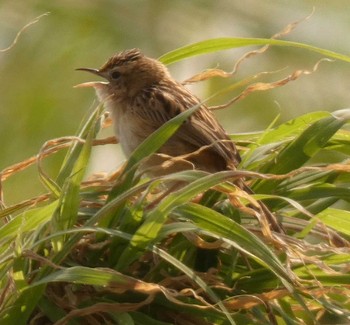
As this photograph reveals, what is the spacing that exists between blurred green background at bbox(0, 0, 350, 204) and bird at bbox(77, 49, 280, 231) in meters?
0.17

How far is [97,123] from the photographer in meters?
3.11

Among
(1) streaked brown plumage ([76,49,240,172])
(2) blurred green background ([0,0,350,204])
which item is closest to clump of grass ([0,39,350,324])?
(1) streaked brown plumage ([76,49,240,172])

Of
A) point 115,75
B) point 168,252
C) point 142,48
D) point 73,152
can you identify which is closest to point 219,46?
point 73,152

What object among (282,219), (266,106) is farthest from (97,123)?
(266,106)

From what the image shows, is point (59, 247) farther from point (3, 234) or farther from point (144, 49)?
point (144, 49)

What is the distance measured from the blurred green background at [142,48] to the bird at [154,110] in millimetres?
168

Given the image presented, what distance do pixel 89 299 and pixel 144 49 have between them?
221 centimetres

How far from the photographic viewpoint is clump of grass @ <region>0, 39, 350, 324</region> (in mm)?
2471

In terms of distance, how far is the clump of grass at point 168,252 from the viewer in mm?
2471

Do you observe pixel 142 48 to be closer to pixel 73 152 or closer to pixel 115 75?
pixel 115 75

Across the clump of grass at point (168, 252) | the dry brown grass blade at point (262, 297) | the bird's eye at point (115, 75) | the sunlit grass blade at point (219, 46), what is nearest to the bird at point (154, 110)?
the bird's eye at point (115, 75)

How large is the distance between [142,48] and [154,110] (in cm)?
74

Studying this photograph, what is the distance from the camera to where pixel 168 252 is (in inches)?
104

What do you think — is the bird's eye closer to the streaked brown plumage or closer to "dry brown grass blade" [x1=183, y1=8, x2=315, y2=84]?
the streaked brown plumage
